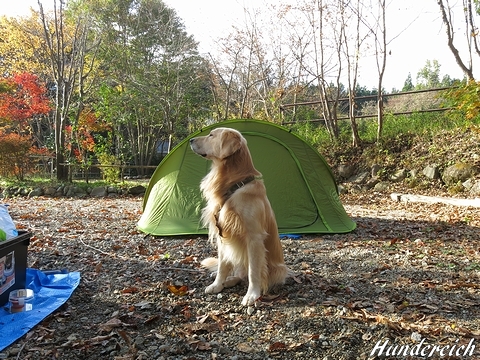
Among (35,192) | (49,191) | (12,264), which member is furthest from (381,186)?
(35,192)

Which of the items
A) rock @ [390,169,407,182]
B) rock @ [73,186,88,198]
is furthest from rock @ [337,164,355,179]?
rock @ [73,186,88,198]

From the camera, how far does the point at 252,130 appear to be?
5758 millimetres

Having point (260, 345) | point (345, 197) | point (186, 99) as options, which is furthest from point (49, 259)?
point (186, 99)

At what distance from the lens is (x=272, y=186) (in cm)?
566

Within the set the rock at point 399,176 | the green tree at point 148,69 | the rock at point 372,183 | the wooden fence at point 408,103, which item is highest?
the green tree at point 148,69

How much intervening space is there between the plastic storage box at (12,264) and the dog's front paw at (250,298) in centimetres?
186

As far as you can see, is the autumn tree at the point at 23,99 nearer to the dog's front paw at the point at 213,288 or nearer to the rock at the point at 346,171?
the rock at the point at 346,171

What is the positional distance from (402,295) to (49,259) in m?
3.84

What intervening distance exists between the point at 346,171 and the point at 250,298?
386 inches

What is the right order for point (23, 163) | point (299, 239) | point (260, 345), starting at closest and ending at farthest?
point (260, 345) < point (299, 239) < point (23, 163)

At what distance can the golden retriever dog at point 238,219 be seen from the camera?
10.3 feet

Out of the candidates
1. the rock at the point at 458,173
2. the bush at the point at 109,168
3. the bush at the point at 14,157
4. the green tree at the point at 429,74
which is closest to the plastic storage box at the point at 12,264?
the bush at the point at 109,168

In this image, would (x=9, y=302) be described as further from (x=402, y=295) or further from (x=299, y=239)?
(x=299, y=239)

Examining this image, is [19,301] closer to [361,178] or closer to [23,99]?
[361,178]
